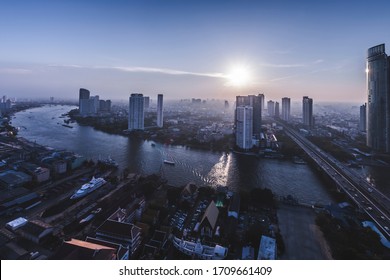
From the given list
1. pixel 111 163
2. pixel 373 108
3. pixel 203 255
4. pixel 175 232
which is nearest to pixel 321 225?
pixel 203 255

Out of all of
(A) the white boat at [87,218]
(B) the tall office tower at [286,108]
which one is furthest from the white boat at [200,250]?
(B) the tall office tower at [286,108]

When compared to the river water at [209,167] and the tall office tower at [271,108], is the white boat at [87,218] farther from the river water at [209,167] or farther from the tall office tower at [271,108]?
the tall office tower at [271,108]

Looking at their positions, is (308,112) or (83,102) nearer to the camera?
(308,112)

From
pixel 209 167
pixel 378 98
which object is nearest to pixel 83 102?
pixel 209 167

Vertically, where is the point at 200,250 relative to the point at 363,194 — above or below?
below

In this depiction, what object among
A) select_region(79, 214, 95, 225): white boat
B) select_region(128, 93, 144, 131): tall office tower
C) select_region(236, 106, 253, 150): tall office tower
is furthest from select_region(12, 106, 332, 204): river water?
select_region(128, 93, 144, 131): tall office tower

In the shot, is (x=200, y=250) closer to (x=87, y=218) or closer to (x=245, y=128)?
(x=87, y=218)

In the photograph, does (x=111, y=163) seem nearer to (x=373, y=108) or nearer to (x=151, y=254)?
(x=151, y=254)
